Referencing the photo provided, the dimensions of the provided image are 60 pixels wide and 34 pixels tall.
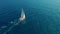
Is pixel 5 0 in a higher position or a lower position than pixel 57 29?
higher

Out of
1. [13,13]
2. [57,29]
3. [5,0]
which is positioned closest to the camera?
[57,29]

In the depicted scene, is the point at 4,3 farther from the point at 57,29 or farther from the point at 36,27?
the point at 57,29

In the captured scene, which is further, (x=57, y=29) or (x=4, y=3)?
(x=4, y=3)

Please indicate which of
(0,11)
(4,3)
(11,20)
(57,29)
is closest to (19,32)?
(11,20)

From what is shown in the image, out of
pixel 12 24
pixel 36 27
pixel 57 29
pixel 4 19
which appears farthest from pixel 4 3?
pixel 57 29

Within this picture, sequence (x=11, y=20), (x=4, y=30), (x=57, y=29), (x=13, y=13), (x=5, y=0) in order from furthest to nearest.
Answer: (x=5, y=0)
(x=13, y=13)
(x=11, y=20)
(x=57, y=29)
(x=4, y=30)

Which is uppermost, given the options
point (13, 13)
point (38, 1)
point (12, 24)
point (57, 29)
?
point (38, 1)
